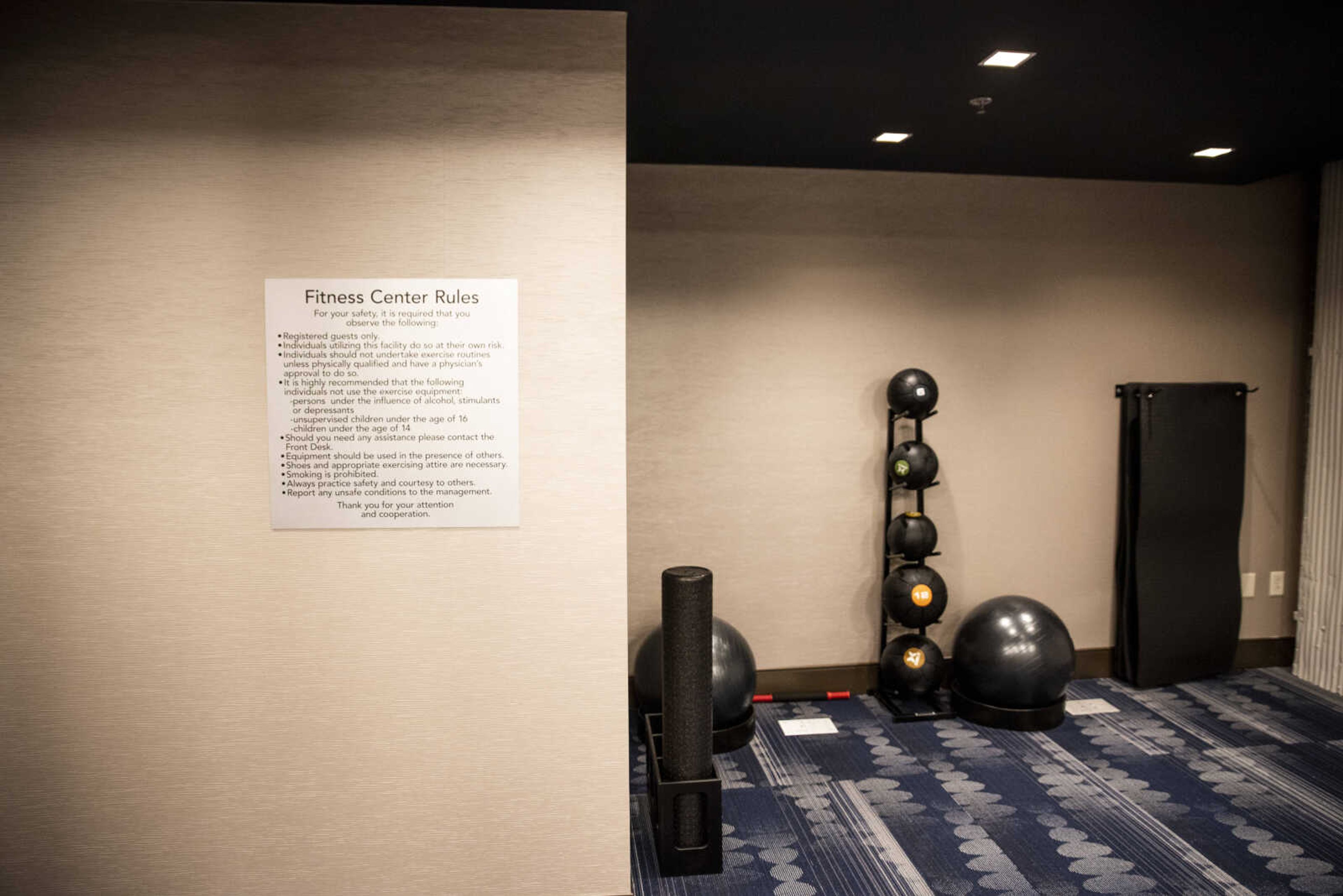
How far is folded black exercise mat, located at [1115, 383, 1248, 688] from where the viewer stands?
13.8 ft

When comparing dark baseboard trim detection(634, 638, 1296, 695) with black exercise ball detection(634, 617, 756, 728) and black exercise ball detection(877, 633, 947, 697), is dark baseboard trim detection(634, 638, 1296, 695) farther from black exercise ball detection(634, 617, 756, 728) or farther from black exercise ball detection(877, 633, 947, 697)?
black exercise ball detection(634, 617, 756, 728)

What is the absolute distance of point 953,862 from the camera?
108 inches

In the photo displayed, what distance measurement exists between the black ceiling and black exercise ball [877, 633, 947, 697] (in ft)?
7.46

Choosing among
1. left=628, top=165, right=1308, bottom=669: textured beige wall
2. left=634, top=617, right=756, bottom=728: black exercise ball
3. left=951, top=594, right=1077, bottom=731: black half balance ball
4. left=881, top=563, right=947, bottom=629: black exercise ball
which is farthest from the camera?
left=628, top=165, right=1308, bottom=669: textured beige wall

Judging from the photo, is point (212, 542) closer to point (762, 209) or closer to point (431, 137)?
point (431, 137)

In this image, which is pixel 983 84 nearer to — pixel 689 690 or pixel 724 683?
pixel 689 690

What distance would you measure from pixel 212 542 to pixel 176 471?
0.70 feet

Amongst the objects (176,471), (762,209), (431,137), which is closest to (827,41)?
(431,137)

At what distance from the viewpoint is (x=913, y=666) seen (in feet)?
12.7

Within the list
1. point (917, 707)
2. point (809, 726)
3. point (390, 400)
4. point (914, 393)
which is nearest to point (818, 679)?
point (809, 726)

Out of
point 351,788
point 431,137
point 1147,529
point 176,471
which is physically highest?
point 431,137

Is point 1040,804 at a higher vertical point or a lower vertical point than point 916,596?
lower

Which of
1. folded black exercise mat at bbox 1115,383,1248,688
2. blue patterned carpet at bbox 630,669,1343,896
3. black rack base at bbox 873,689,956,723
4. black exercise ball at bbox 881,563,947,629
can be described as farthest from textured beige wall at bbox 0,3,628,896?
folded black exercise mat at bbox 1115,383,1248,688

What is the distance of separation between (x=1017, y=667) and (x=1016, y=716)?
24cm
